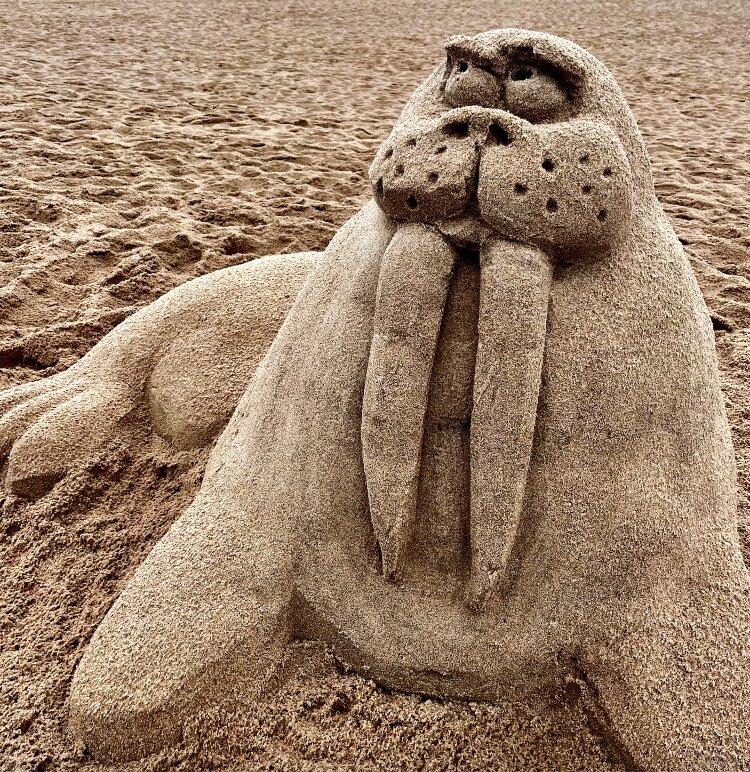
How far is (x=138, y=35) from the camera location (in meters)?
6.63

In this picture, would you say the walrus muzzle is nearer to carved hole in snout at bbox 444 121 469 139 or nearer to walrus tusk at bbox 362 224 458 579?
walrus tusk at bbox 362 224 458 579

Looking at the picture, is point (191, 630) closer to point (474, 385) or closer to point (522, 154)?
point (474, 385)

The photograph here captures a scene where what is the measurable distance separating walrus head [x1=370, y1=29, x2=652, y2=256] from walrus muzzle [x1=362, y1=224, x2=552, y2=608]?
0.14 ft

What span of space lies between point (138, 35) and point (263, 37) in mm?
1242

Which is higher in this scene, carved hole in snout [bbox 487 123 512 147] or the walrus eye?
the walrus eye

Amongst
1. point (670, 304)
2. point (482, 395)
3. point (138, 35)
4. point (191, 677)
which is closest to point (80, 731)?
point (191, 677)

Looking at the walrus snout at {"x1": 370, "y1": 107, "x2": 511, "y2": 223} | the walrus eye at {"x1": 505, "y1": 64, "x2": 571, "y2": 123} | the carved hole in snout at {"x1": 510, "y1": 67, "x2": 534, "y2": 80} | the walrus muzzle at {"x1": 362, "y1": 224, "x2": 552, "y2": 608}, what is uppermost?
the carved hole in snout at {"x1": 510, "y1": 67, "x2": 534, "y2": 80}

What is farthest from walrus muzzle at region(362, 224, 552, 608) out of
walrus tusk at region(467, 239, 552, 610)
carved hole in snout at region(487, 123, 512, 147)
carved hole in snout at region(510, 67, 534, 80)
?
carved hole in snout at region(510, 67, 534, 80)

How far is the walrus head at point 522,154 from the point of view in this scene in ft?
3.00

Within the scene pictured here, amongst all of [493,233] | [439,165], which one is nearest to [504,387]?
[493,233]

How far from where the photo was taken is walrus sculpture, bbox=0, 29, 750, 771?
93cm

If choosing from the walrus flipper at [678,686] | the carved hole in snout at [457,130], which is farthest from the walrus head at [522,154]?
the walrus flipper at [678,686]

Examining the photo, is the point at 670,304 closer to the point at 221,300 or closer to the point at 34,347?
the point at 221,300

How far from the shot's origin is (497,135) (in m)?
0.96
